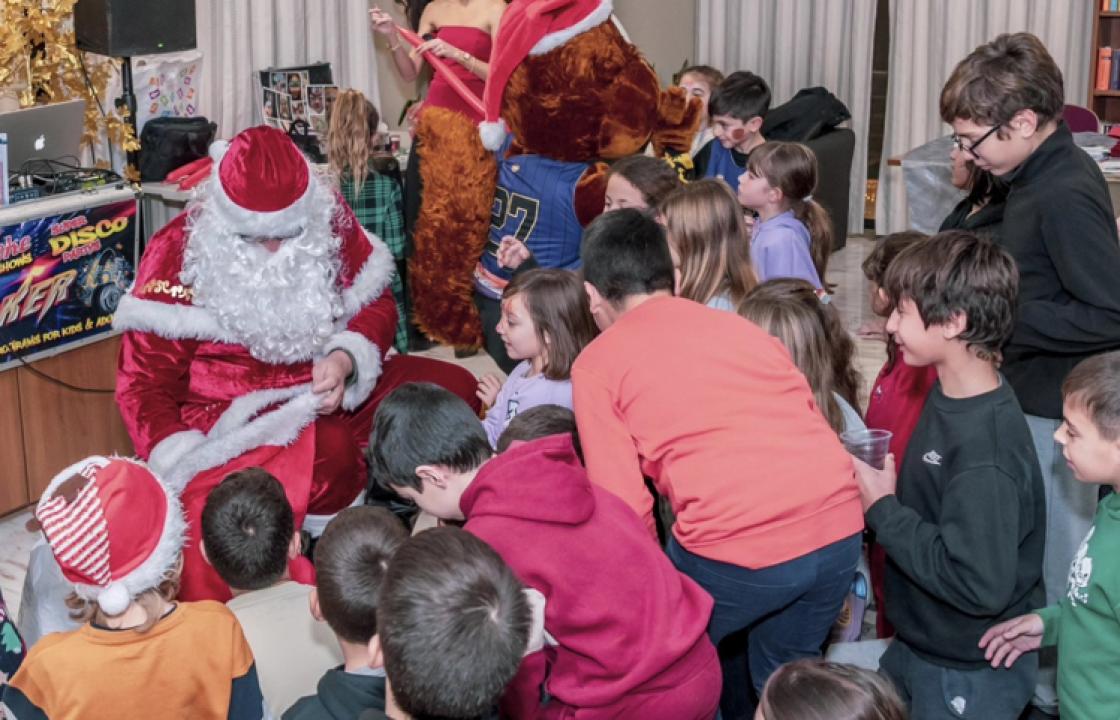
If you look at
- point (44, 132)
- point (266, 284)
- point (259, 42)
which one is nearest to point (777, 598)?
point (266, 284)

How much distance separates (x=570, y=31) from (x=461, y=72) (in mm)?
1677

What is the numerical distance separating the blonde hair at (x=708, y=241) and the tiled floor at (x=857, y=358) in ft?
5.71

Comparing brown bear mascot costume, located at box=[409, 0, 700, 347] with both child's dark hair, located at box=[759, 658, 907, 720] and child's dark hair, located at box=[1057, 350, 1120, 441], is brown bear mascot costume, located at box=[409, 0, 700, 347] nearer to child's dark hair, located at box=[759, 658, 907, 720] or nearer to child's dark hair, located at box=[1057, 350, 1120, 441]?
child's dark hair, located at box=[1057, 350, 1120, 441]

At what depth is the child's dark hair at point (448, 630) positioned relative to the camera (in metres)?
1.57

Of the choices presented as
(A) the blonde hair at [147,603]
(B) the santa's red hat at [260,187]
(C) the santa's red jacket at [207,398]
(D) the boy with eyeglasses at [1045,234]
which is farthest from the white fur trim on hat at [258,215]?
(D) the boy with eyeglasses at [1045,234]

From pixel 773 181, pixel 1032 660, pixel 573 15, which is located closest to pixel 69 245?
pixel 573 15

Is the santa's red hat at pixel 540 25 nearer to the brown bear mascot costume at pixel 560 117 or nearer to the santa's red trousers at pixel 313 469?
the brown bear mascot costume at pixel 560 117

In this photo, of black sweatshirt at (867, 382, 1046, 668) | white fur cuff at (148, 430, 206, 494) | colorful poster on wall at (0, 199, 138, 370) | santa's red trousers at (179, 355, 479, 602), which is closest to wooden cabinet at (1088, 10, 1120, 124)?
santa's red trousers at (179, 355, 479, 602)

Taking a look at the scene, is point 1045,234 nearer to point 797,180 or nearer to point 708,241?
point 708,241

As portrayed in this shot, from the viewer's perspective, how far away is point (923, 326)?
93.8 inches

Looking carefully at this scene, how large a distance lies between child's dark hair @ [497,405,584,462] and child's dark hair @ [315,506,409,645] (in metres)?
0.45

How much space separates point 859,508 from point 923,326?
1.16ft

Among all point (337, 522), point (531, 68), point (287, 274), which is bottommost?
point (337, 522)

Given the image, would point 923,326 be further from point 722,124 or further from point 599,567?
point 722,124
